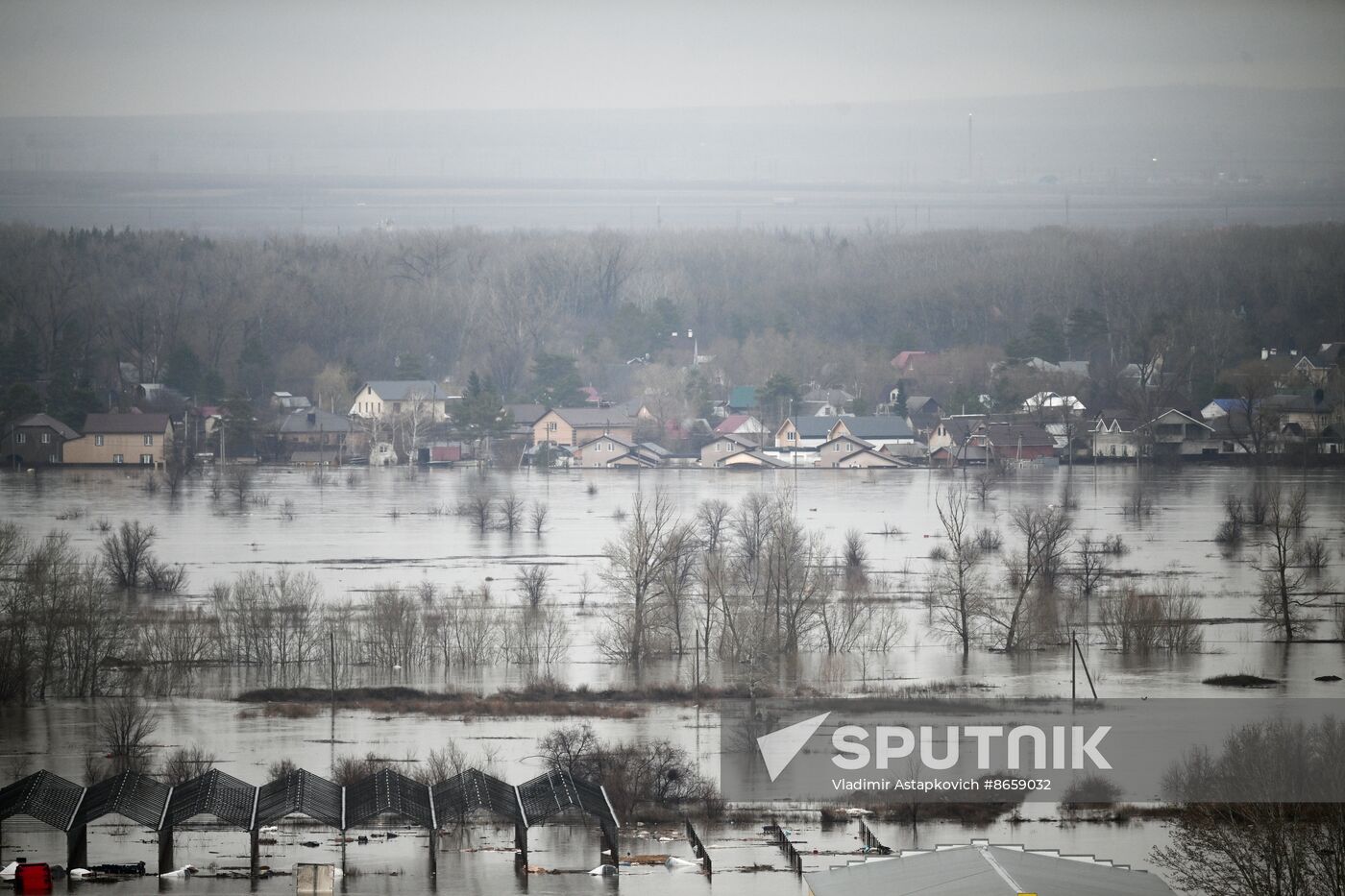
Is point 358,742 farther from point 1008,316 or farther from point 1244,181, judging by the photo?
point 1244,181

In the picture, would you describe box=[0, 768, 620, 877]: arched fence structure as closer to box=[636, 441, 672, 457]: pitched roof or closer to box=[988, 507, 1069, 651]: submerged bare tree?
box=[988, 507, 1069, 651]: submerged bare tree

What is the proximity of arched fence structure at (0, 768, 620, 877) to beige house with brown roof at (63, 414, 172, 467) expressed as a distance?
1269cm

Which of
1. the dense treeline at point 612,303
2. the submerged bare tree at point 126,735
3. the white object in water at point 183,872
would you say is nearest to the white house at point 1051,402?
the dense treeline at point 612,303

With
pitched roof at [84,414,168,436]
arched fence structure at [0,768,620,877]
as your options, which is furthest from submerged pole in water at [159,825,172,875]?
pitched roof at [84,414,168,436]

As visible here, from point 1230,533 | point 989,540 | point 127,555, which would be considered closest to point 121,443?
point 127,555

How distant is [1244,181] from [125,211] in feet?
62.6

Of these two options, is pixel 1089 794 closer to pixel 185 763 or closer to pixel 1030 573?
pixel 185 763

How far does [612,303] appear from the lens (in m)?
25.4

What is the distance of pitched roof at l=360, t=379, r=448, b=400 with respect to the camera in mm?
20562

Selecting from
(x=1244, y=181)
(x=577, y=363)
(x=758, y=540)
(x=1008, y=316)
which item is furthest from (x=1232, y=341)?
(x=758, y=540)

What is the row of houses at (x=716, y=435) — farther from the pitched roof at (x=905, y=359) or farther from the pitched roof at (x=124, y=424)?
the pitched roof at (x=905, y=359)

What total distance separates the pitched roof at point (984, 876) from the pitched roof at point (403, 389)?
15818mm

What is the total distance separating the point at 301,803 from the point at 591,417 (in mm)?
13333

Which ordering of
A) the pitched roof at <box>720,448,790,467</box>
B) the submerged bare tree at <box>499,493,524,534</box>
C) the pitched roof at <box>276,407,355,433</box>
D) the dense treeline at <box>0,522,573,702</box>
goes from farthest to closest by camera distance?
the pitched roof at <box>276,407,355,433</box> < the pitched roof at <box>720,448,790,467</box> < the submerged bare tree at <box>499,493,524,534</box> < the dense treeline at <box>0,522,573,702</box>
